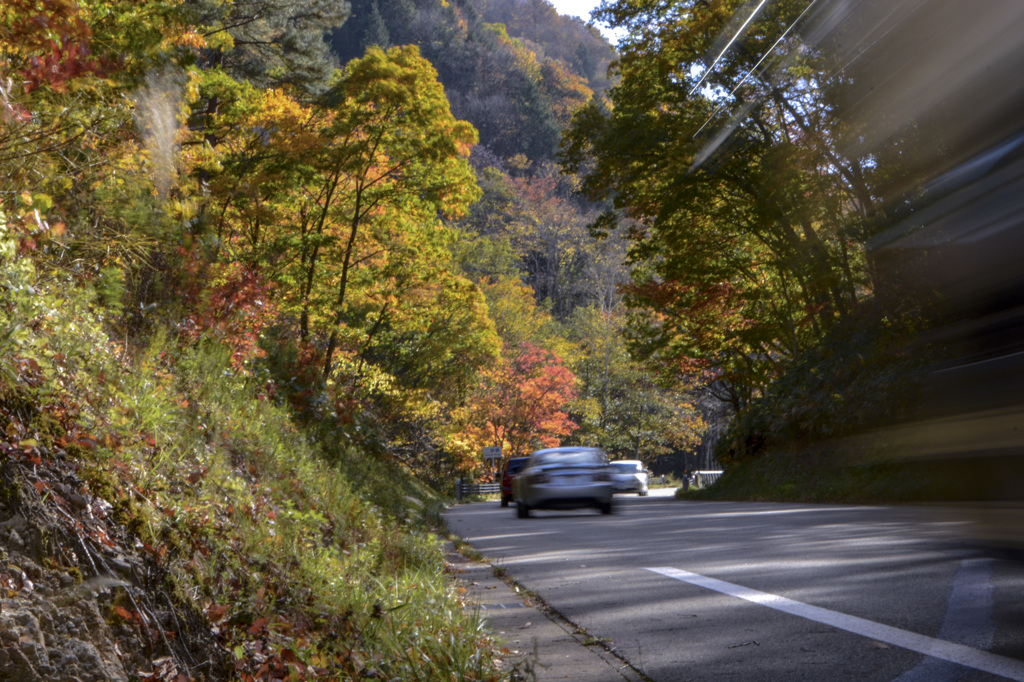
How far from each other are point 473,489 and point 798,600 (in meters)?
39.7

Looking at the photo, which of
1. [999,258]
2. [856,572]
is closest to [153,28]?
[856,572]

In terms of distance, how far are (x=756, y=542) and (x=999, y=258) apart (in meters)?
7.59

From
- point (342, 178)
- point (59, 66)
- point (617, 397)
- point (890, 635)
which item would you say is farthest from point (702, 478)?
point (59, 66)

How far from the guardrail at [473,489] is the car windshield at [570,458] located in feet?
81.3

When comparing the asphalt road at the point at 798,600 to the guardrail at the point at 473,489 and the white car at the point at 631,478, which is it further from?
the guardrail at the point at 473,489

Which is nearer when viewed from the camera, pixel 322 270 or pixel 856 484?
pixel 856 484

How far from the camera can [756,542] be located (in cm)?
925

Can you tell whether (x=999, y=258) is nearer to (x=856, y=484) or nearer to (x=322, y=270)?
(x=856, y=484)

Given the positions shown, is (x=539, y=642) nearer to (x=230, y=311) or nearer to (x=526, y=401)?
(x=230, y=311)

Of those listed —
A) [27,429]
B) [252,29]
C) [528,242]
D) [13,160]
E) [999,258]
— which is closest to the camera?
[999,258]

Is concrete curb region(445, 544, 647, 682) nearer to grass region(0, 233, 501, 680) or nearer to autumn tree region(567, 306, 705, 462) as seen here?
grass region(0, 233, 501, 680)

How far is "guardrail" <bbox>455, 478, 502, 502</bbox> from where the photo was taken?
139 ft

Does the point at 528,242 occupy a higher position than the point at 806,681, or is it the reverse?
the point at 528,242

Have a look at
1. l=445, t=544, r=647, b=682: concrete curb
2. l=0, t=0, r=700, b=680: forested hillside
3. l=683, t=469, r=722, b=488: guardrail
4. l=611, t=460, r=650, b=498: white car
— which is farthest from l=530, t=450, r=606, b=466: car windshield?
l=683, t=469, r=722, b=488: guardrail
